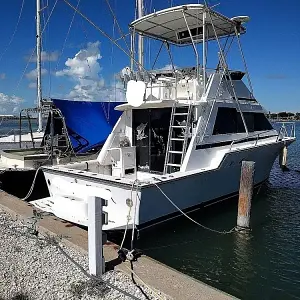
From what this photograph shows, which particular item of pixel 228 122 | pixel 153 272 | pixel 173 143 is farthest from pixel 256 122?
pixel 153 272

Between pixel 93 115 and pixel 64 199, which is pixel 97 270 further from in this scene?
pixel 93 115

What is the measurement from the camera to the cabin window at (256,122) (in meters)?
10.7

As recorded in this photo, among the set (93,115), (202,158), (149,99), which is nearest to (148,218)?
(202,158)

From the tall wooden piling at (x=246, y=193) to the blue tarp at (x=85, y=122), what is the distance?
7.10 metres

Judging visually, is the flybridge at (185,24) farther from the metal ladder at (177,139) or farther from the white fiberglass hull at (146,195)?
the white fiberglass hull at (146,195)

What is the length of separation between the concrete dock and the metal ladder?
2886 mm

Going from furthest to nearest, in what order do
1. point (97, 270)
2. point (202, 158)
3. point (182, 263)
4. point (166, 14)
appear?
Result: point (166, 14)
point (202, 158)
point (182, 263)
point (97, 270)

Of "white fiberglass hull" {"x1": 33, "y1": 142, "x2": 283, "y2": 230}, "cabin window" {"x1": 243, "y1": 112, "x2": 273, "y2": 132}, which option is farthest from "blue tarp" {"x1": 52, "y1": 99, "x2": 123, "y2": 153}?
"cabin window" {"x1": 243, "y1": 112, "x2": 273, "y2": 132}

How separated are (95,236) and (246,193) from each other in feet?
13.9

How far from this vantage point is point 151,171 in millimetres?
9086

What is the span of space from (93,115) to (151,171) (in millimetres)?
5951

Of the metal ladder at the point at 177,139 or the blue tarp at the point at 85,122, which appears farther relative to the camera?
the blue tarp at the point at 85,122

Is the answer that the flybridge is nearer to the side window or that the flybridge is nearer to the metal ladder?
the metal ladder

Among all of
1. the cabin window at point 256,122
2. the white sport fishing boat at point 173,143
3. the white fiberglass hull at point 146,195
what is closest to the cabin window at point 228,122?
the white sport fishing boat at point 173,143
